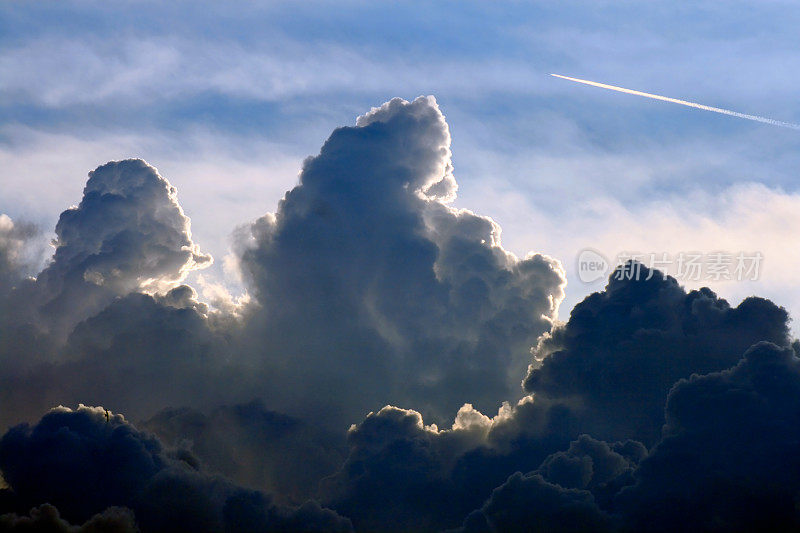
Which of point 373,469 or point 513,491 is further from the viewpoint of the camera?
point 373,469

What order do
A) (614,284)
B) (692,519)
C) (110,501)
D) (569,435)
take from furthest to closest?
(614,284) → (569,435) → (110,501) → (692,519)

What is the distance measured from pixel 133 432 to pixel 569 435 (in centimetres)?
5307

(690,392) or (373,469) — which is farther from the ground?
(690,392)

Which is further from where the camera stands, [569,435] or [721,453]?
[569,435]

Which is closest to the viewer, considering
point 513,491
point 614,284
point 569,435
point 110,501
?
point 513,491

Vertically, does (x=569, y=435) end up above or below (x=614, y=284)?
below

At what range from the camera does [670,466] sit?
76312 mm

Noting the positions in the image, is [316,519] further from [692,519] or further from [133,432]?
[692,519]

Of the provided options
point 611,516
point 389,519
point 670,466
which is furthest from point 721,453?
point 389,519

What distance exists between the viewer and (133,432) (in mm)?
91438

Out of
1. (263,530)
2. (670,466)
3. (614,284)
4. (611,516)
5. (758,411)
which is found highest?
(614,284)

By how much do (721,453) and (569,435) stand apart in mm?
22488

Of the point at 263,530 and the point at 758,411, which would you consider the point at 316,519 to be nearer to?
the point at 263,530

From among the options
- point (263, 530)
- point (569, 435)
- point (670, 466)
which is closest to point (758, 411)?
point (670, 466)
